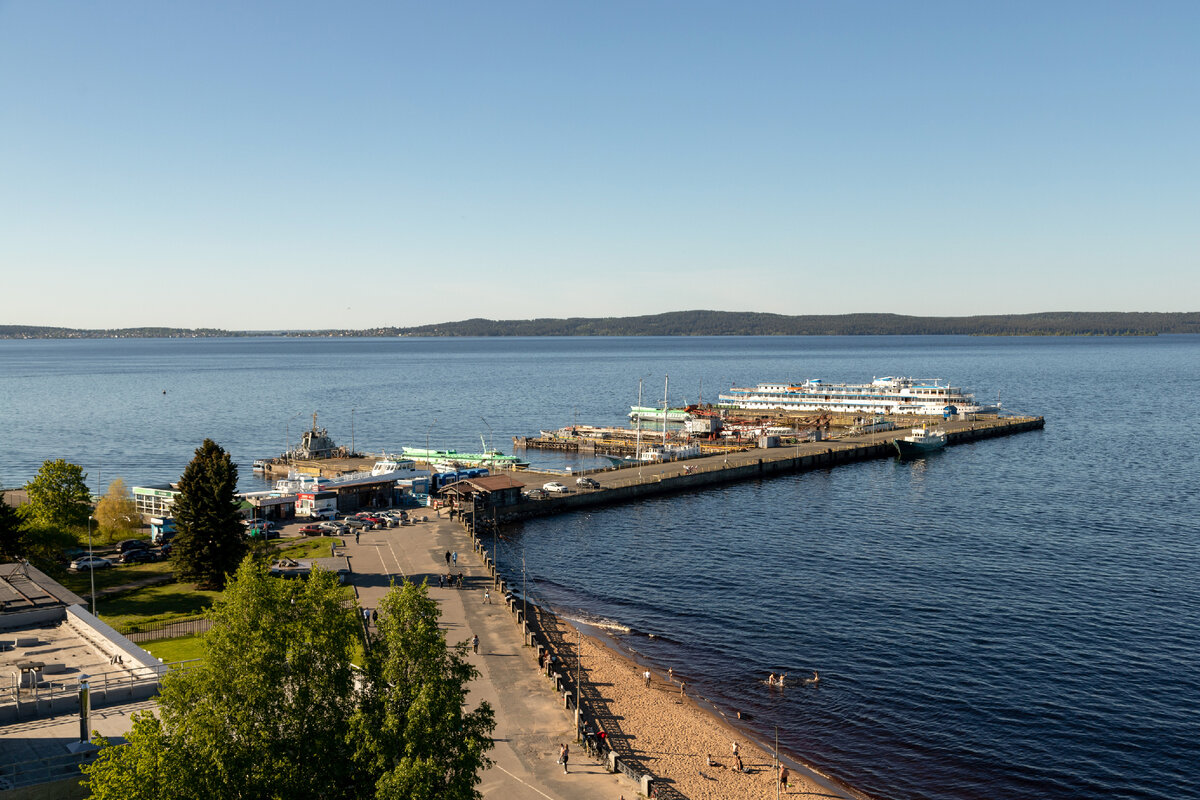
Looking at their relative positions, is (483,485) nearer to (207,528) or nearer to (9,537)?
(207,528)

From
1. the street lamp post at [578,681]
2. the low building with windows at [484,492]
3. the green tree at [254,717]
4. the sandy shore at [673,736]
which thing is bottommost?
the sandy shore at [673,736]

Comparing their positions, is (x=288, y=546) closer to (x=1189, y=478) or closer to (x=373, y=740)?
(x=373, y=740)

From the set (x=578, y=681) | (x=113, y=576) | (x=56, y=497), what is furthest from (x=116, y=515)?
(x=578, y=681)

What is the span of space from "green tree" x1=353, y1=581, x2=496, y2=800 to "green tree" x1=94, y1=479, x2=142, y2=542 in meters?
58.4

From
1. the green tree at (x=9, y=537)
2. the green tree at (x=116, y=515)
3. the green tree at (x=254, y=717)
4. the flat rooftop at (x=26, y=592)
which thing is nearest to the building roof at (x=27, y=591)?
the flat rooftop at (x=26, y=592)

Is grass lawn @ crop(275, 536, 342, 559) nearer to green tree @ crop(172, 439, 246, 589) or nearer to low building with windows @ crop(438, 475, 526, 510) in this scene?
green tree @ crop(172, 439, 246, 589)

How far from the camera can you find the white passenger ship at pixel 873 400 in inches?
7156

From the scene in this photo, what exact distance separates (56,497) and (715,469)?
74.6m

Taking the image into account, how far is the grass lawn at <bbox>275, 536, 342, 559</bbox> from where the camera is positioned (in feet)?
208

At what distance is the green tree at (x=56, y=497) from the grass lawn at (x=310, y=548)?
1500 cm

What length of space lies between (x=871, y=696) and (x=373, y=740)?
101 ft

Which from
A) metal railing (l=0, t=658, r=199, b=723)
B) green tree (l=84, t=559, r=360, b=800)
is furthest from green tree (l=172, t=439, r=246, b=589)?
green tree (l=84, t=559, r=360, b=800)

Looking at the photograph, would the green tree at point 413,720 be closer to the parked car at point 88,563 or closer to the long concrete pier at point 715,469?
A: the parked car at point 88,563

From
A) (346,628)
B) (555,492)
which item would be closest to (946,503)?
(555,492)
